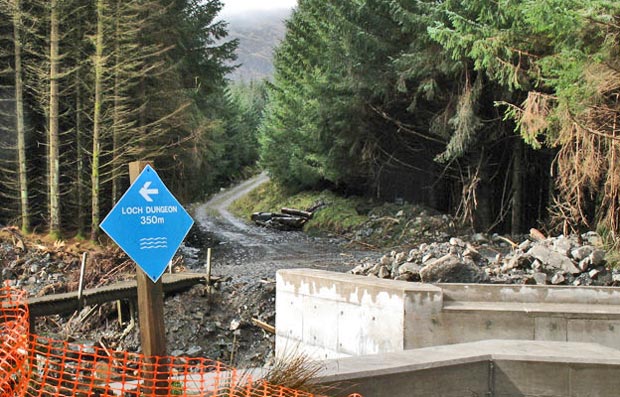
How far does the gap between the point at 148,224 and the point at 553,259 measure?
8.08m

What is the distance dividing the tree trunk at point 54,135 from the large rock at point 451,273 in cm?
1224

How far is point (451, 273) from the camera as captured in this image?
909 centimetres

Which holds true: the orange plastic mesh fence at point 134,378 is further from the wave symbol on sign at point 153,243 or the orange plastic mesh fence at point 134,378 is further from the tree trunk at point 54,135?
the tree trunk at point 54,135

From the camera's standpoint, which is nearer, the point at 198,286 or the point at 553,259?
the point at 553,259

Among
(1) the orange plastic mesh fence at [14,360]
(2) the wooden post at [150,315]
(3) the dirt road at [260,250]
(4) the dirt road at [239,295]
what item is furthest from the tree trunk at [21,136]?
(2) the wooden post at [150,315]

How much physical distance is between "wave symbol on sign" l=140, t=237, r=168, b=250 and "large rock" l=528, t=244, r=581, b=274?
777 centimetres

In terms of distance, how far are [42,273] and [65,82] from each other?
6.33 meters

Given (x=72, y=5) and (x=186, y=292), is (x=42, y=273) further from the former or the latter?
(x=72, y=5)

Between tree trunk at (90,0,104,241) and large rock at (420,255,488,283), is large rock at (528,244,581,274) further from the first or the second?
tree trunk at (90,0,104,241)

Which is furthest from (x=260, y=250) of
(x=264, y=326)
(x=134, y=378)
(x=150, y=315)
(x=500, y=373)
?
(x=134, y=378)

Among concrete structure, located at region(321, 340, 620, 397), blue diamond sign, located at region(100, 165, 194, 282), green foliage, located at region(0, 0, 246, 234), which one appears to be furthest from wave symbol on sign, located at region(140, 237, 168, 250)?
green foliage, located at region(0, 0, 246, 234)

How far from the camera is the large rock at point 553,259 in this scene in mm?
9633

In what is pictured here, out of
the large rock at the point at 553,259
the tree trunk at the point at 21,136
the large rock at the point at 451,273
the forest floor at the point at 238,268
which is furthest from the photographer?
the tree trunk at the point at 21,136

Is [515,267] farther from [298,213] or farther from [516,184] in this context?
[298,213]
